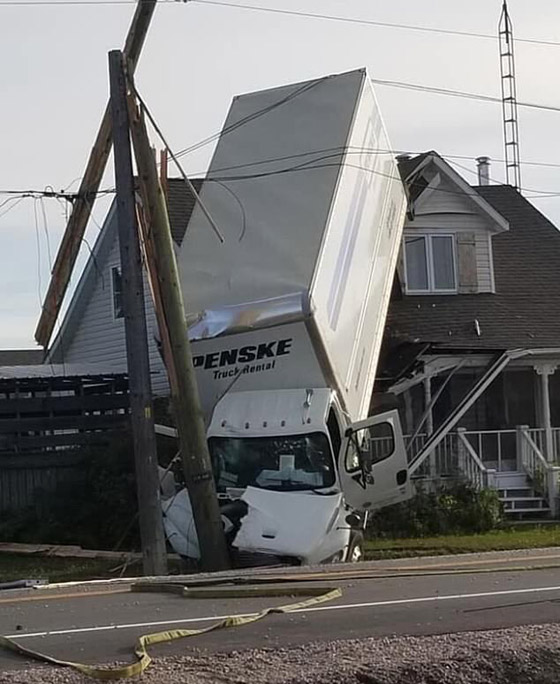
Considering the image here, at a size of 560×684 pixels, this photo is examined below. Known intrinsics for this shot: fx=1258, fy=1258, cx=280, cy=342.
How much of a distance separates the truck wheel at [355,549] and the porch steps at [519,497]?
6.79 m

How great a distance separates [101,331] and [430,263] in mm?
8221

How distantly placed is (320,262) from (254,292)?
3.51ft

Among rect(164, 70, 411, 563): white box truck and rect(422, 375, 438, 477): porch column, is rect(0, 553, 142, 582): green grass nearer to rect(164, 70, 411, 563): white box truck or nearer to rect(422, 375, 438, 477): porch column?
rect(164, 70, 411, 563): white box truck

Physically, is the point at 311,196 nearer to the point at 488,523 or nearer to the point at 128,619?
the point at 488,523

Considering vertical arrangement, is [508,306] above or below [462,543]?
above

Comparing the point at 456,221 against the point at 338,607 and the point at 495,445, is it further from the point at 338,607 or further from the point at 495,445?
the point at 338,607

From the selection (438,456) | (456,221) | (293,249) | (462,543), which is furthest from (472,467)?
(293,249)

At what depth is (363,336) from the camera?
66.6 feet

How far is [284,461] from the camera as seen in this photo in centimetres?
1753

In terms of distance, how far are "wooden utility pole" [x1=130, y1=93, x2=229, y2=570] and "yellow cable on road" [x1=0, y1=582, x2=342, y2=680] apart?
2.88 metres

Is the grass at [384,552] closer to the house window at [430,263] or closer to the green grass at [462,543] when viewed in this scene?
the green grass at [462,543]

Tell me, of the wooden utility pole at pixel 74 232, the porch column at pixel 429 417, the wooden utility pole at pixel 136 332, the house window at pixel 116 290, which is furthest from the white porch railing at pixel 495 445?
the wooden utility pole at pixel 136 332

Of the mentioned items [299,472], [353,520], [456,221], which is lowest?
[353,520]

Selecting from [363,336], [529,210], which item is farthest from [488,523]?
[529,210]
